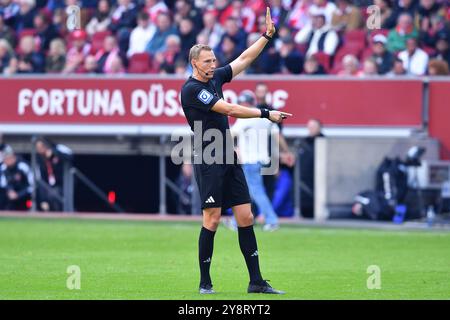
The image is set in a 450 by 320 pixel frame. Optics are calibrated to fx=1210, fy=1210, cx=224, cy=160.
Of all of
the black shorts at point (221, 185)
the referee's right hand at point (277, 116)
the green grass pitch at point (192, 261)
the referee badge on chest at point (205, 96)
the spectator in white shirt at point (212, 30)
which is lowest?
the green grass pitch at point (192, 261)

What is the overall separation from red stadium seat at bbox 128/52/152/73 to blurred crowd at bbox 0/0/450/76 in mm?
19

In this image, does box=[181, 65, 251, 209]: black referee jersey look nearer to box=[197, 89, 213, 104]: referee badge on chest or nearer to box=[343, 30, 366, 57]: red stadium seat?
box=[197, 89, 213, 104]: referee badge on chest

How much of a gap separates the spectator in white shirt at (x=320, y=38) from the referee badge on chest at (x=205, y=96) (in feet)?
35.5

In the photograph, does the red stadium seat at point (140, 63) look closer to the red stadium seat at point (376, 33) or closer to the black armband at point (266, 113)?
the red stadium seat at point (376, 33)

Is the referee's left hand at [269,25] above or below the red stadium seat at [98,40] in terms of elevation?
below

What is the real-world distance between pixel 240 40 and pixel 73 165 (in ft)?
12.9

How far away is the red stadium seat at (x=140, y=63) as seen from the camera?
22828 millimetres

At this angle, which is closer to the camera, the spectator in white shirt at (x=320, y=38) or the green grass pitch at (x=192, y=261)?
the green grass pitch at (x=192, y=261)

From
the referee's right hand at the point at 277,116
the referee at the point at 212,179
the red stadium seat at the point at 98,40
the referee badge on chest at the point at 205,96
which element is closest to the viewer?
the referee's right hand at the point at 277,116

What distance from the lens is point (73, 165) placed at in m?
22.8

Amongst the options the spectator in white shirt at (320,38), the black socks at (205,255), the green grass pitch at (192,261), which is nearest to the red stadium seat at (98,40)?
the spectator in white shirt at (320,38)

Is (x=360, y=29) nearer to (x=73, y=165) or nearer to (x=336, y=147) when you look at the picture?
(x=336, y=147)
